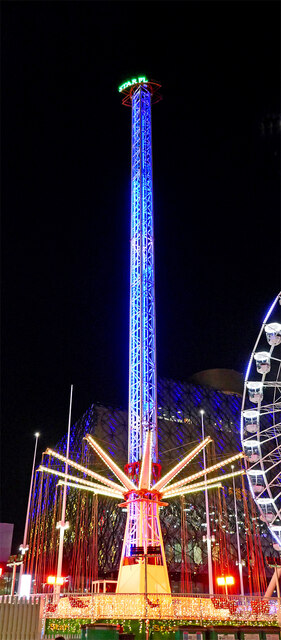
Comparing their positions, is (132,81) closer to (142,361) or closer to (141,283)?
(141,283)

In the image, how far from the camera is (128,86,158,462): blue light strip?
31781 millimetres

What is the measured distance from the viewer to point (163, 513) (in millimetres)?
66250

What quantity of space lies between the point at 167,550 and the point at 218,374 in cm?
3678

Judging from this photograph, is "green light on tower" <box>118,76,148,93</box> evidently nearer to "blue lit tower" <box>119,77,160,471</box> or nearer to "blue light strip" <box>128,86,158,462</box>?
"blue lit tower" <box>119,77,160,471</box>

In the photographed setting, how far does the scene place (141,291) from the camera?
34656 millimetres

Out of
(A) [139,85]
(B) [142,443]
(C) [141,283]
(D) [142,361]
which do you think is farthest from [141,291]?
(A) [139,85]

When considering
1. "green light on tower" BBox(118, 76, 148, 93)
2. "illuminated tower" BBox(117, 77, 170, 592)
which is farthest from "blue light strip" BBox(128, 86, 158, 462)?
"green light on tower" BBox(118, 76, 148, 93)

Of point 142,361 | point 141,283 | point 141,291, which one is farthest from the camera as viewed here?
point 141,283

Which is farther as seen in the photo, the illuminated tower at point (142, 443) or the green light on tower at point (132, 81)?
the green light on tower at point (132, 81)

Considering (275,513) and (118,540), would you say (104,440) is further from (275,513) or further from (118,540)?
(275,513)

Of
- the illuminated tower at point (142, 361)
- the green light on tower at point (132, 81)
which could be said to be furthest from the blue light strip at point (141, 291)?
the green light on tower at point (132, 81)

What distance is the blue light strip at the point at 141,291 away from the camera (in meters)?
31.8

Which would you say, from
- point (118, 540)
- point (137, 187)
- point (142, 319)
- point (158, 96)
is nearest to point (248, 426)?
point (142, 319)

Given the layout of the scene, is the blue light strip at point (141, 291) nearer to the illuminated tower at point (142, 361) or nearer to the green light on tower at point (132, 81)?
the illuminated tower at point (142, 361)
